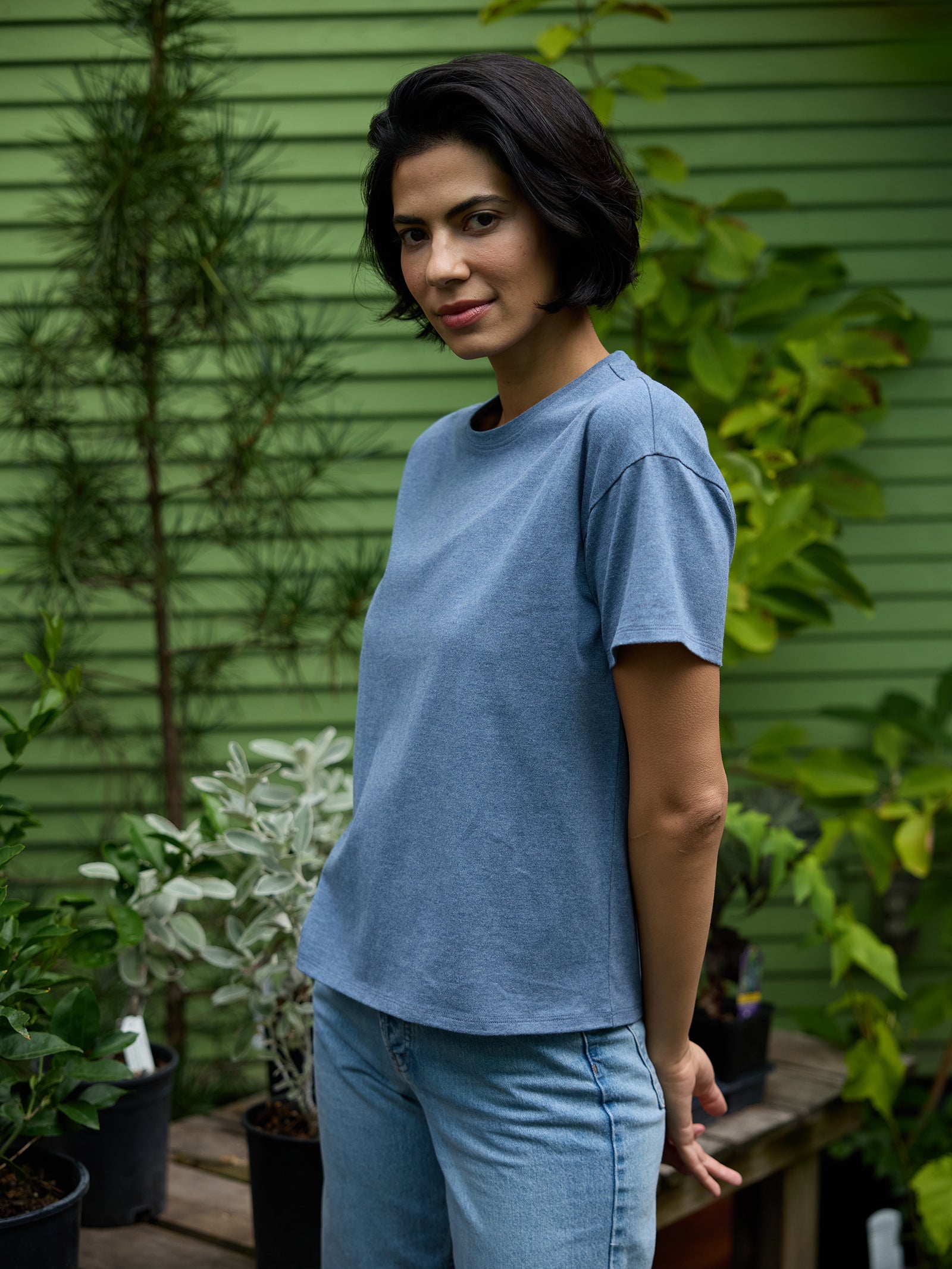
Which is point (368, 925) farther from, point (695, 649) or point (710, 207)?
point (710, 207)

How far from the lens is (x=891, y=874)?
2918 millimetres

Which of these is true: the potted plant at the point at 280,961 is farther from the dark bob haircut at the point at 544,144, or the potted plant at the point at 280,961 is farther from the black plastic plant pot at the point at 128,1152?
the dark bob haircut at the point at 544,144

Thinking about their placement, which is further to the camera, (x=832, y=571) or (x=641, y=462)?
(x=832, y=571)

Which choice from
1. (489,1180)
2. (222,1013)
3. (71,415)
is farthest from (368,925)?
(71,415)

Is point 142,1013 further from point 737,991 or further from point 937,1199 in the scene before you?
point 937,1199

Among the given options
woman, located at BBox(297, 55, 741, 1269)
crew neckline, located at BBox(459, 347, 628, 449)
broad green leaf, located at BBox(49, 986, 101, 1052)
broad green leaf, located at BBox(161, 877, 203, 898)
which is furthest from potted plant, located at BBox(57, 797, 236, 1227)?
crew neckline, located at BBox(459, 347, 628, 449)

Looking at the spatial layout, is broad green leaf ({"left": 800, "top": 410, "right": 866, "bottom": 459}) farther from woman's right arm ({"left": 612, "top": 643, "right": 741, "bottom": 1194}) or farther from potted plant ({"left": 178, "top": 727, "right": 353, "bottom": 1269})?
woman's right arm ({"left": 612, "top": 643, "right": 741, "bottom": 1194})

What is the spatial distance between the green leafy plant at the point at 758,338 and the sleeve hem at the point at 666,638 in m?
1.66

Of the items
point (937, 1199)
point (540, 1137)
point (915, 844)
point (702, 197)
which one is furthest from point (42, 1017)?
point (702, 197)

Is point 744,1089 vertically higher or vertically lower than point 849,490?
lower

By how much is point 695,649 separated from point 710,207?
7.78 feet

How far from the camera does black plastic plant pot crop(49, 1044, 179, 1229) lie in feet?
6.71

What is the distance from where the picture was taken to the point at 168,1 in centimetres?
244

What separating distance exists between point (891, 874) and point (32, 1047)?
2.15 m
